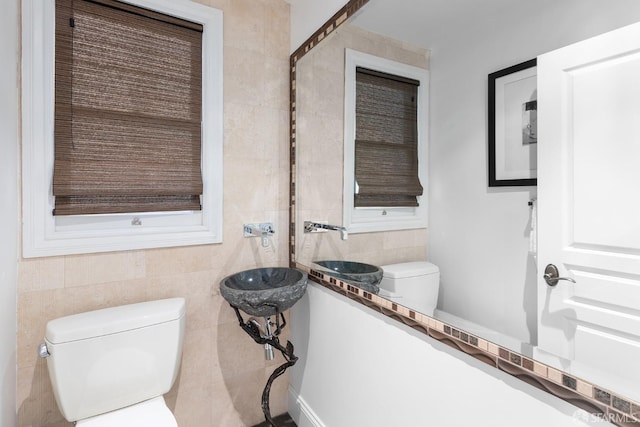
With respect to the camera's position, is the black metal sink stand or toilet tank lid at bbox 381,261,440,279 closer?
toilet tank lid at bbox 381,261,440,279

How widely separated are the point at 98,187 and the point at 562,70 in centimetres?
169

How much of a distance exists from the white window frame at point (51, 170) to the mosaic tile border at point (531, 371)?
3.51 feet

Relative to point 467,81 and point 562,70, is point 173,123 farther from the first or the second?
point 562,70

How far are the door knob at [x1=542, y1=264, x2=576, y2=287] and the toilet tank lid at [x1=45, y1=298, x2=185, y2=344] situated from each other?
138 centimetres

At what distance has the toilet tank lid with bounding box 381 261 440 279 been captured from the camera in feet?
3.54

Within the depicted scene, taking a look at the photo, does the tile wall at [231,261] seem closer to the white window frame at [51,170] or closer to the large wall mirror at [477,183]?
the white window frame at [51,170]

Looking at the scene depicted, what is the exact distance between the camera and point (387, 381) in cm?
122

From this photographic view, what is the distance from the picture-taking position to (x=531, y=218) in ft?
2.56

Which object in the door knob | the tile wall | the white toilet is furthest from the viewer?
the tile wall

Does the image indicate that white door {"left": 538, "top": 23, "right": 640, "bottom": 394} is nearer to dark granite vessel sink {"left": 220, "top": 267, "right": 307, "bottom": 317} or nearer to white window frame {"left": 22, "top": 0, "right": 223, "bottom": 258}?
dark granite vessel sink {"left": 220, "top": 267, "right": 307, "bottom": 317}

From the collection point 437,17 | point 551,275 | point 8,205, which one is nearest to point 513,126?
point 551,275

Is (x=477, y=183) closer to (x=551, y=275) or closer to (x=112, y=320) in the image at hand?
(x=551, y=275)

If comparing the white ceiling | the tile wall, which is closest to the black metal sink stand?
the tile wall

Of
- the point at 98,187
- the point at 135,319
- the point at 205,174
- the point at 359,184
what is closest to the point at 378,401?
the point at 359,184
